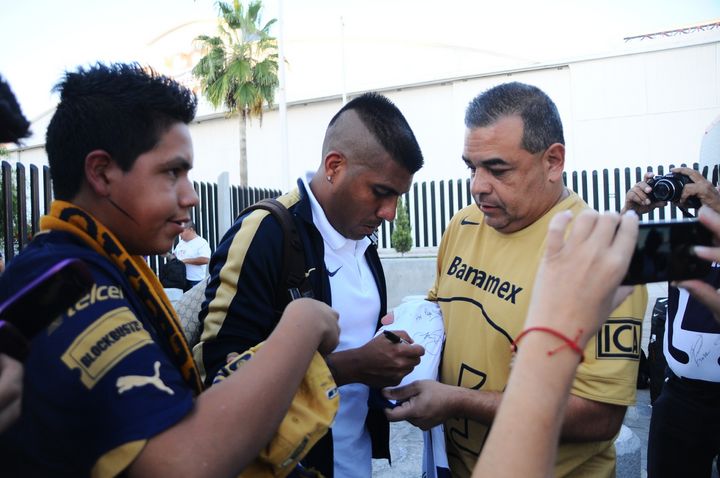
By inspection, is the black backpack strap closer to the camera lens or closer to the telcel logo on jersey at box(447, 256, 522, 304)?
the telcel logo on jersey at box(447, 256, 522, 304)

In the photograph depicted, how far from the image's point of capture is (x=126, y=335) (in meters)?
1.06

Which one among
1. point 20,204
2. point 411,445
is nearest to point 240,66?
point 20,204

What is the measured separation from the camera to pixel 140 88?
1.40m

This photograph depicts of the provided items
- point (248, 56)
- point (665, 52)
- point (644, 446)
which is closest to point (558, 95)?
point (665, 52)

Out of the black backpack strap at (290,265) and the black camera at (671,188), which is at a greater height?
the black camera at (671,188)

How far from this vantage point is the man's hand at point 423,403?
1908mm

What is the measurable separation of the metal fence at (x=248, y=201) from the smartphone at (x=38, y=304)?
503 centimetres

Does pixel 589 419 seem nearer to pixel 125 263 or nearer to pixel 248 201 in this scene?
pixel 125 263

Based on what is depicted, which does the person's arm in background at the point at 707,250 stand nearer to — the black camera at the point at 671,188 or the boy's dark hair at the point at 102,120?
the boy's dark hair at the point at 102,120

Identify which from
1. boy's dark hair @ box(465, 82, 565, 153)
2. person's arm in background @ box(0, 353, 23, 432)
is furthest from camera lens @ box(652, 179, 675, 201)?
person's arm in background @ box(0, 353, 23, 432)

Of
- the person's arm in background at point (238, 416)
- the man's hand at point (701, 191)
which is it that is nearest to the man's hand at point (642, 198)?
the man's hand at point (701, 191)

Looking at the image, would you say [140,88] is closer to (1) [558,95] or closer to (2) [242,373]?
(2) [242,373]

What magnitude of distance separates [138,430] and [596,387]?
4.72ft

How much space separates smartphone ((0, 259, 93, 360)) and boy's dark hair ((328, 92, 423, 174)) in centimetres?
164
